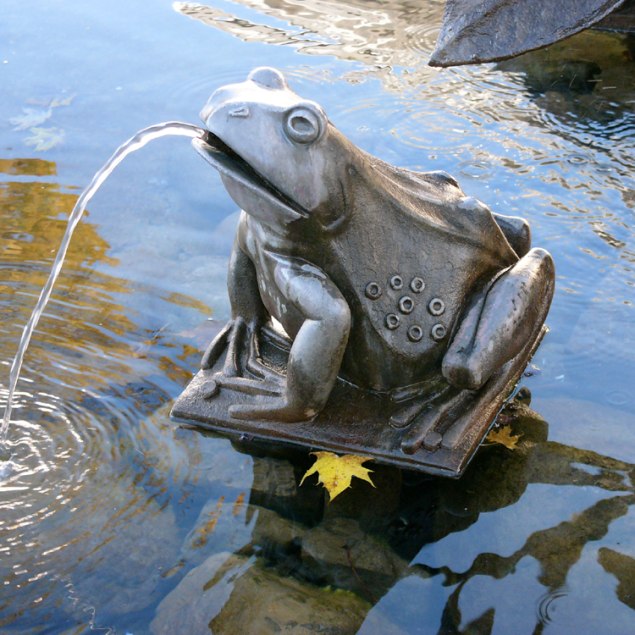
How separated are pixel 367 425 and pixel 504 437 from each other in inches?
27.1

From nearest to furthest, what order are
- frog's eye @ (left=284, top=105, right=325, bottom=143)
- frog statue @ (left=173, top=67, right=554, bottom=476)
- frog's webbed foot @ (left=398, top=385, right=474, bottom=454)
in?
frog's eye @ (left=284, top=105, right=325, bottom=143), frog statue @ (left=173, top=67, right=554, bottom=476), frog's webbed foot @ (left=398, top=385, right=474, bottom=454)

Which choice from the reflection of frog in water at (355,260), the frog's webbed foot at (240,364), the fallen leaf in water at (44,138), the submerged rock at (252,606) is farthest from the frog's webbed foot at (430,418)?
the fallen leaf in water at (44,138)

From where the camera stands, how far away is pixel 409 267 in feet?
13.5

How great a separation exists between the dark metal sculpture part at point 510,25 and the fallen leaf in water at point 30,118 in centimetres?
453

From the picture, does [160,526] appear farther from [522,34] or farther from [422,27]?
[422,27]

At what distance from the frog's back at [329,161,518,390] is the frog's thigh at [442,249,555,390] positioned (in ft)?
0.29

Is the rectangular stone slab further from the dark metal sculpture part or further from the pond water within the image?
the dark metal sculpture part

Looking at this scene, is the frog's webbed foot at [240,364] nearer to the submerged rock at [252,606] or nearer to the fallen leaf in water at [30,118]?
the submerged rock at [252,606]

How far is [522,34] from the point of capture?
401cm

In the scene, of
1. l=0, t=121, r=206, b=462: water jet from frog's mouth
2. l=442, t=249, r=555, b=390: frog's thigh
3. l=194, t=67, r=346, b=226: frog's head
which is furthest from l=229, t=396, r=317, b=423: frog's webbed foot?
l=0, t=121, r=206, b=462: water jet from frog's mouth

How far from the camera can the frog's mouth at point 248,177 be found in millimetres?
3855

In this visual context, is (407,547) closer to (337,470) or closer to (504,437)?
(337,470)

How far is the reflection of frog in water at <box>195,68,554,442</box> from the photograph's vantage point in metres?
3.81

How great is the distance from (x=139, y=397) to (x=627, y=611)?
2525 millimetres
